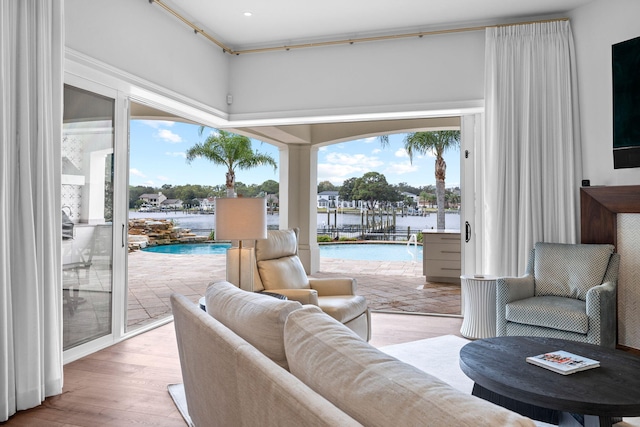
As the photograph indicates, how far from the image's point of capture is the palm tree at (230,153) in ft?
31.6

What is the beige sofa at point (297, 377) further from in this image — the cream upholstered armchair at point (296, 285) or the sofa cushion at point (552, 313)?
the sofa cushion at point (552, 313)

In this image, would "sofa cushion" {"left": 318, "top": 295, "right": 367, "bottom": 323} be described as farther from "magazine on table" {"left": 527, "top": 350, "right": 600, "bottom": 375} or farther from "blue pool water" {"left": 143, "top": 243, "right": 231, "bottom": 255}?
"blue pool water" {"left": 143, "top": 243, "right": 231, "bottom": 255}

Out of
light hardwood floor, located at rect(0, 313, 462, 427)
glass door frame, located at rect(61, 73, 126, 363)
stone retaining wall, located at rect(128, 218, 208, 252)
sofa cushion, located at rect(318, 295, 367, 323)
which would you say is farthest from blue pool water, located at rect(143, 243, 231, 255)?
sofa cushion, located at rect(318, 295, 367, 323)

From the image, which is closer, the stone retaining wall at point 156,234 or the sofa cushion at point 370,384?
the sofa cushion at point 370,384

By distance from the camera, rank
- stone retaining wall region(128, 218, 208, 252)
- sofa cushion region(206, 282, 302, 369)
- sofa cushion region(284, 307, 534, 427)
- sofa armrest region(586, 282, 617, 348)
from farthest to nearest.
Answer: stone retaining wall region(128, 218, 208, 252) < sofa armrest region(586, 282, 617, 348) < sofa cushion region(206, 282, 302, 369) < sofa cushion region(284, 307, 534, 427)

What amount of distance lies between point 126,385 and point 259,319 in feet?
6.49

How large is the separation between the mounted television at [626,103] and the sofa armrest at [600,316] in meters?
1.13

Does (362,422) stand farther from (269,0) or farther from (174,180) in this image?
(174,180)

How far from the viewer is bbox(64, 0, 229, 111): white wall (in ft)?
10.9

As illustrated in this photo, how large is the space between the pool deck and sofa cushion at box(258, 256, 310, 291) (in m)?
1.62

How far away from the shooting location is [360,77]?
15.8 feet

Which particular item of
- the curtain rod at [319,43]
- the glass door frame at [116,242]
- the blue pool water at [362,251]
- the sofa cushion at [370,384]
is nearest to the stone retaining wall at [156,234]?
the blue pool water at [362,251]

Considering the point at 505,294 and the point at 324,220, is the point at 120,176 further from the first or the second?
the point at 324,220

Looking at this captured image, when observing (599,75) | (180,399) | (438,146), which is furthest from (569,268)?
(438,146)
